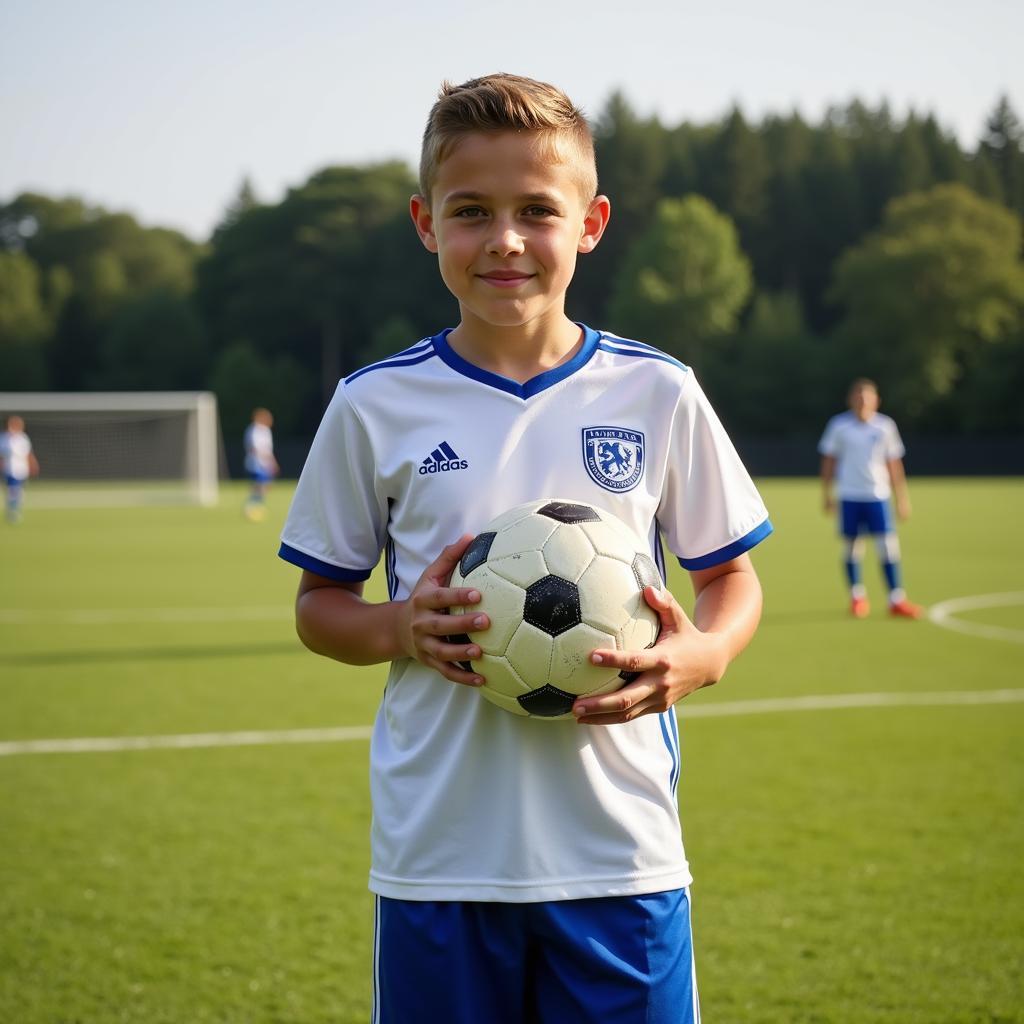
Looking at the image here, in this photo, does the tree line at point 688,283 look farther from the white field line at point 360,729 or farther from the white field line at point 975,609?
the white field line at point 360,729

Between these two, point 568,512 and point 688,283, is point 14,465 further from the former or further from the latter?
point 688,283

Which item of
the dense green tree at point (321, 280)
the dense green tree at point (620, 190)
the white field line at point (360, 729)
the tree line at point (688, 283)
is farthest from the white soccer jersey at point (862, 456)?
the dense green tree at point (620, 190)

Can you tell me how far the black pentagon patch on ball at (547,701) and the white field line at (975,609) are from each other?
28.9 ft

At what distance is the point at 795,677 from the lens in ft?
27.9

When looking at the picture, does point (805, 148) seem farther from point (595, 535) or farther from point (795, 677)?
point (595, 535)

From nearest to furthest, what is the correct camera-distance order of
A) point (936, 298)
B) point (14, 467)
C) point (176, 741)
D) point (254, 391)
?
point (176, 741) < point (14, 467) < point (936, 298) < point (254, 391)

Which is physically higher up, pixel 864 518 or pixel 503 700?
pixel 503 700

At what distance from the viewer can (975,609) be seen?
1184cm

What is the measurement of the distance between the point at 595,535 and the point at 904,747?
16.4 feet

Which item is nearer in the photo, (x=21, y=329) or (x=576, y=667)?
(x=576, y=667)

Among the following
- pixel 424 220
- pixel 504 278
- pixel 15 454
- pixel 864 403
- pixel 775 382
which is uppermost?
pixel 775 382

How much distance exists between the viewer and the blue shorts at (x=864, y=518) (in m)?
11.9

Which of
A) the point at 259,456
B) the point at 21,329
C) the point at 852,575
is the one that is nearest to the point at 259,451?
the point at 259,456

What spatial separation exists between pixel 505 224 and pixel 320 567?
0.69 m
